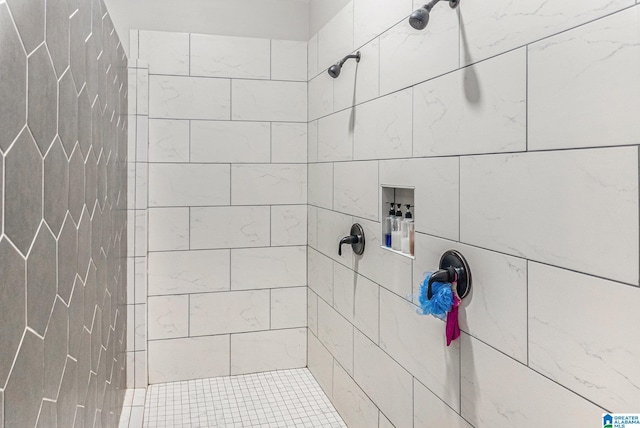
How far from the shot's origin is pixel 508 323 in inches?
44.7

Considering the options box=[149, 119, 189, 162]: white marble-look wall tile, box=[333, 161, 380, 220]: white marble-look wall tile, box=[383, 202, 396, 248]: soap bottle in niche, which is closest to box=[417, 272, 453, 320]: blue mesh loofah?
box=[383, 202, 396, 248]: soap bottle in niche

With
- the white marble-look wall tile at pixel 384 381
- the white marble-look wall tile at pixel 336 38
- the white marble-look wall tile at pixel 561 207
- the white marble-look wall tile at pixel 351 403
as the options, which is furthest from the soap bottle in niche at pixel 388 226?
the white marble-look wall tile at pixel 336 38

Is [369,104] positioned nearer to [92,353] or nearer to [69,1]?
[69,1]

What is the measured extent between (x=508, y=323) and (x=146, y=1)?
2.46m

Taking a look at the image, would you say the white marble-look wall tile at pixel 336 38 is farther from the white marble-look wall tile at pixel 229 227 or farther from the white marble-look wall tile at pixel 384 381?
the white marble-look wall tile at pixel 384 381

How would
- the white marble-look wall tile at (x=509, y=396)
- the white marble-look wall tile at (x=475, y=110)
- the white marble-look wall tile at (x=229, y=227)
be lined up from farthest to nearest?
the white marble-look wall tile at (x=229, y=227) → the white marble-look wall tile at (x=475, y=110) → the white marble-look wall tile at (x=509, y=396)

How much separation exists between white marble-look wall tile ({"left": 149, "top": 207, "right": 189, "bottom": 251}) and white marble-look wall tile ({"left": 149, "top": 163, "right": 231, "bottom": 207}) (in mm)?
45

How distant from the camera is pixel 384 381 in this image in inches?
71.3

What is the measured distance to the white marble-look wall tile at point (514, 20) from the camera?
914 millimetres

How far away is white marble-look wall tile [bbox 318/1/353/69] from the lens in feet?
6.97

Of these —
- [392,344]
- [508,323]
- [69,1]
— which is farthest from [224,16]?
[508,323]

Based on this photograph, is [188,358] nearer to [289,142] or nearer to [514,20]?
[289,142]

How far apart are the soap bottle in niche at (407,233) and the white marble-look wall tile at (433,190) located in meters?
0.03

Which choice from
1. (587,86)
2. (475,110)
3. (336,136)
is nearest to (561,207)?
(587,86)
